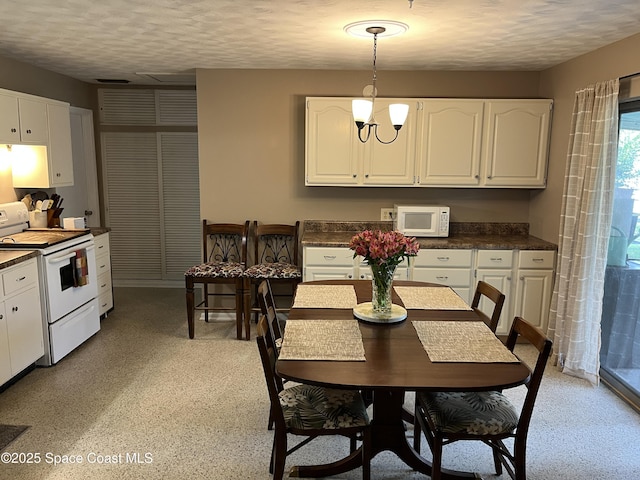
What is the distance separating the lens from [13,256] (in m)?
3.24

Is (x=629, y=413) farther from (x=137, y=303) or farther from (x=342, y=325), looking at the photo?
(x=137, y=303)

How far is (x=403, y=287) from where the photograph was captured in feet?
10.3

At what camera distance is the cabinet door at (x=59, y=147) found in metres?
4.22

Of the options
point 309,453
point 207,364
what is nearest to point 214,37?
point 207,364

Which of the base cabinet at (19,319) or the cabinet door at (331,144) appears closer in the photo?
the base cabinet at (19,319)

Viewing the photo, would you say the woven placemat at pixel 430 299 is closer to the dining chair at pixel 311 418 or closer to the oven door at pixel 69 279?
the dining chair at pixel 311 418

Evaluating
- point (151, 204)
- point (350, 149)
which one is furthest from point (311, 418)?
point (151, 204)

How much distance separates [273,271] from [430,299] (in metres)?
1.70

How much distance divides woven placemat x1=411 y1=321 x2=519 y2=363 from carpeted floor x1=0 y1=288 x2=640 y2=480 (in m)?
0.75

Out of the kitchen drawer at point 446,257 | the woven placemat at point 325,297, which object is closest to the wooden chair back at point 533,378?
the woven placemat at point 325,297

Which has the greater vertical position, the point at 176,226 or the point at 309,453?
the point at 176,226

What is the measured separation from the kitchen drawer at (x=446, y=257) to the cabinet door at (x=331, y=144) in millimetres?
886

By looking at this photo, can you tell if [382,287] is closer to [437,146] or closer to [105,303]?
[437,146]

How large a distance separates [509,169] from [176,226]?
12.0ft
